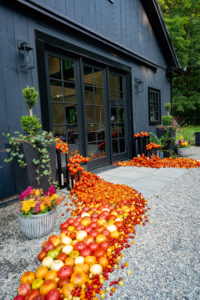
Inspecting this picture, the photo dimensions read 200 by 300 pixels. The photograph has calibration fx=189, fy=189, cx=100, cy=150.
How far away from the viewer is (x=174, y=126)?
565 cm

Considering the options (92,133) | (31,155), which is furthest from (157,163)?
(31,155)

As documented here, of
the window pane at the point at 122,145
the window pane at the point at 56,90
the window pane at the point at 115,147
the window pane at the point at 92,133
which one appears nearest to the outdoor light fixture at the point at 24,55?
the window pane at the point at 56,90

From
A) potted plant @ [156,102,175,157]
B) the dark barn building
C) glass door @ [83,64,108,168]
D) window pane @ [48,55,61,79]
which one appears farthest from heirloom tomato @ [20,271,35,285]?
potted plant @ [156,102,175,157]

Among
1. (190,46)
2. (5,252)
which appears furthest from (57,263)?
(190,46)

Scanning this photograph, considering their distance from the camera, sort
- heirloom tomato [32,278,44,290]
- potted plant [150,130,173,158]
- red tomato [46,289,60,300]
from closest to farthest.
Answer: red tomato [46,289,60,300]
heirloom tomato [32,278,44,290]
potted plant [150,130,173,158]

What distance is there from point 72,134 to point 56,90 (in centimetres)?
88

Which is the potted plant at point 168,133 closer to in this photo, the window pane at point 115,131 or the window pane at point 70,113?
the window pane at point 115,131

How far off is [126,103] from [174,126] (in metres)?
1.63

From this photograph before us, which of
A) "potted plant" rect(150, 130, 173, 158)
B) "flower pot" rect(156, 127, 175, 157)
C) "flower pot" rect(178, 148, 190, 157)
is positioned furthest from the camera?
"flower pot" rect(178, 148, 190, 157)

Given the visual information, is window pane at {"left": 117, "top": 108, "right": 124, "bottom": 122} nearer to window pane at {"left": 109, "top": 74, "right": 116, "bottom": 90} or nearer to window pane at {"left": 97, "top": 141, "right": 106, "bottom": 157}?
window pane at {"left": 109, "top": 74, "right": 116, "bottom": 90}

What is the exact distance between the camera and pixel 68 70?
3.68 metres

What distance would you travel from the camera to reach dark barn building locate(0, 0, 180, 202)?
2721mm

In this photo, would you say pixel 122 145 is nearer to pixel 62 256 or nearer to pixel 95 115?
pixel 95 115

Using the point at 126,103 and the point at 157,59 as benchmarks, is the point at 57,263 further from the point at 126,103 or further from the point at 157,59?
the point at 157,59
